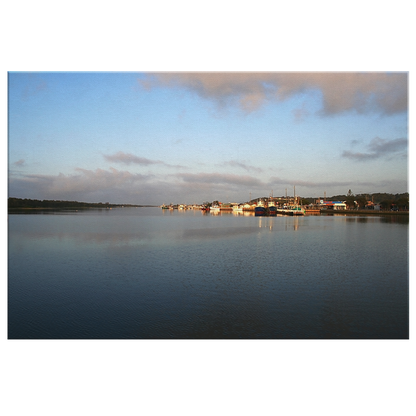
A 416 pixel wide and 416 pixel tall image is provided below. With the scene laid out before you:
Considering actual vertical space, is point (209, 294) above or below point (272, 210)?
below

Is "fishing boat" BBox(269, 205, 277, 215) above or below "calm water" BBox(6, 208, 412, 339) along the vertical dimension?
above

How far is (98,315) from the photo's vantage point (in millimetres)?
5383

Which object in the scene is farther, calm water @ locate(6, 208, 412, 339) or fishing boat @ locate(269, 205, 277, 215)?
fishing boat @ locate(269, 205, 277, 215)

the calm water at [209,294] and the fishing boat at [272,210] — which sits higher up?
the fishing boat at [272,210]

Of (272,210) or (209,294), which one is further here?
(272,210)

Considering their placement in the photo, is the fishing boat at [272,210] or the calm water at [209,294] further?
the fishing boat at [272,210]
